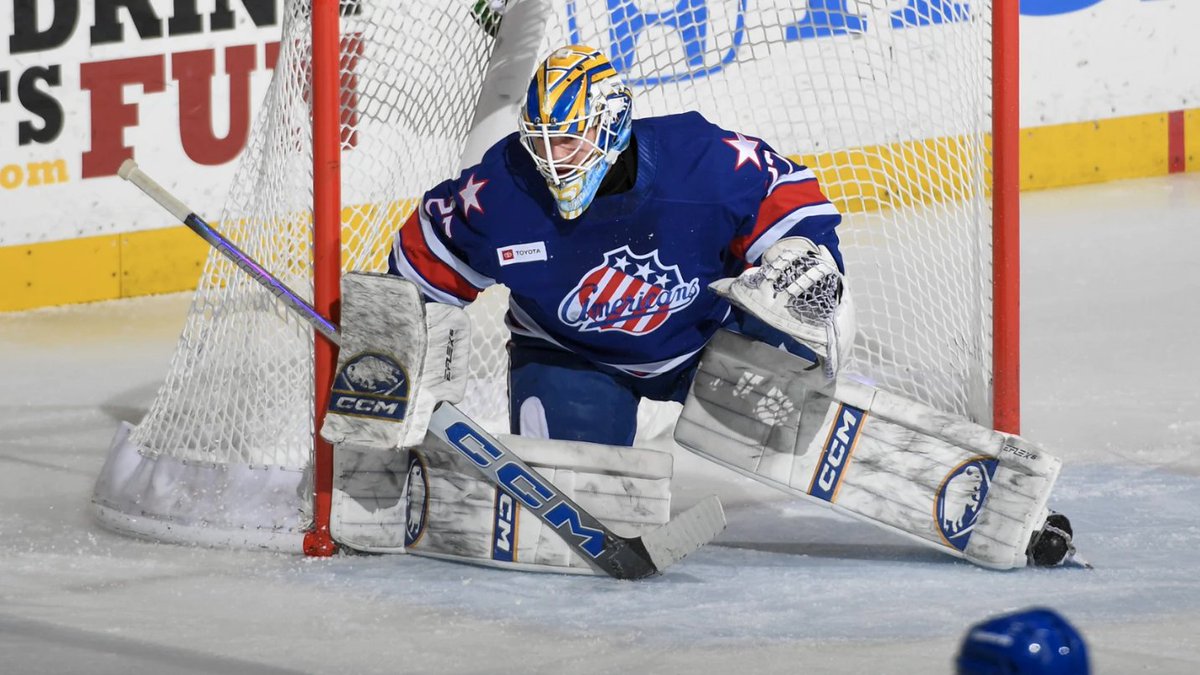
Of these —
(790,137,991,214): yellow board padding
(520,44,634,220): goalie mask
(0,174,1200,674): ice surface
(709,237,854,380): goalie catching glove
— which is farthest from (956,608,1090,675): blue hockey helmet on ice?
(790,137,991,214): yellow board padding

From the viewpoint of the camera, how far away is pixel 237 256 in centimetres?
334

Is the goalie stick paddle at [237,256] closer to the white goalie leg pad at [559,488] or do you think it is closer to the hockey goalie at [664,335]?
the hockey goalie at [664,335]

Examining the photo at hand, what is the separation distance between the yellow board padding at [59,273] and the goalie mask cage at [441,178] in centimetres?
181

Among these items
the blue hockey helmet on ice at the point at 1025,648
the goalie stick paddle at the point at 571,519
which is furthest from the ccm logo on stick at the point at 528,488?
the blue hockey helmet on ice at the point at 1025,648

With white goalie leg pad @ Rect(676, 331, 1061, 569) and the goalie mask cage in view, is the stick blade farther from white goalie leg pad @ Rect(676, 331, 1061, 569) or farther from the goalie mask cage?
the goalie mask cage

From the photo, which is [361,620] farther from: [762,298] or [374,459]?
[762,298]

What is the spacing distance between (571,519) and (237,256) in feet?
2.50

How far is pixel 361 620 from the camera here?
9.89ft

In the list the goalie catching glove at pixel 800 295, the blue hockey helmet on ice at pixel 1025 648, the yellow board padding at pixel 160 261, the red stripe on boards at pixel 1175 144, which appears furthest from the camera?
the red stripe on boards at pixel 1175 144

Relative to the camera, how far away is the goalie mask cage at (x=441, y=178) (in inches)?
135

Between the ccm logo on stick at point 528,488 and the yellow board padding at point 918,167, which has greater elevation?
the yellow board padding at point 918,167

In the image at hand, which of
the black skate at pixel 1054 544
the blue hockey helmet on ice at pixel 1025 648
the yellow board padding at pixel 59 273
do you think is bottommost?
the black skate at pixel 1054 544

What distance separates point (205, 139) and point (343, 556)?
283 cm

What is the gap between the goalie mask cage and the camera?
344 centimetres
